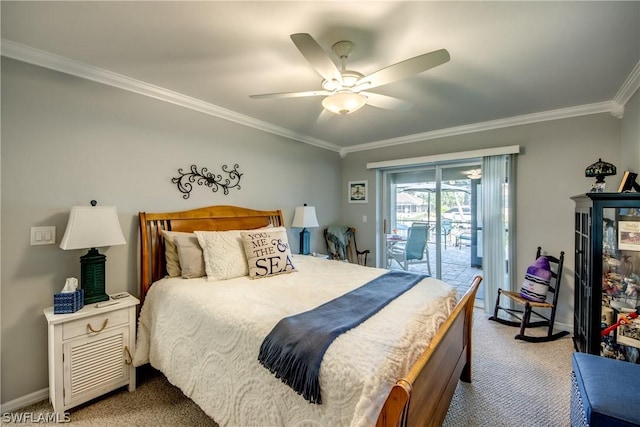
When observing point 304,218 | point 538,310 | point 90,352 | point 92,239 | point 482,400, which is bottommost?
point 482,400

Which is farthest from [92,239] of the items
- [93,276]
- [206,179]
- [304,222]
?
[304,222]

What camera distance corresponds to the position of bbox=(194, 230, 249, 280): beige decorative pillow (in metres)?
2.33

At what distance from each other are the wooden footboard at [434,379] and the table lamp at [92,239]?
2110 millimetres

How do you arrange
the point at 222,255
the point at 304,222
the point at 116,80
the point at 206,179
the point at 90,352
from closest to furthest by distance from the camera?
1. the point at 90,352
2. the point at 116,80
3. the point at 222,255
4. the point at 206,179
5. the point at 304,222

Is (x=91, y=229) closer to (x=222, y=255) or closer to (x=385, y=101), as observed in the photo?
(x=222, y=255)

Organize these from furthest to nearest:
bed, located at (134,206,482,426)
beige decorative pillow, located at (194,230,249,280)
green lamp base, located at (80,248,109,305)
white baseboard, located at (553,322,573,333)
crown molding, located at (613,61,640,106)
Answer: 1. white baseboard, located at (553,322,573,333)
2. beige decorative pillow, located at (194,230,249,280)
3. crown molding, located at (613,61,640,106)
4. green lamp base, located at (80,248,109,305)
5. bed, located at (134,206,482,426)

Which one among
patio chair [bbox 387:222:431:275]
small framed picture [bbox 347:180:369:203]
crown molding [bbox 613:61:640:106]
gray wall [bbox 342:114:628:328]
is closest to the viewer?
crown molding [bbox 613:61:640:106]

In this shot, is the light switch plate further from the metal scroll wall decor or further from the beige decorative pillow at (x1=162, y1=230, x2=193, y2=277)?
the metal scroll wall decor

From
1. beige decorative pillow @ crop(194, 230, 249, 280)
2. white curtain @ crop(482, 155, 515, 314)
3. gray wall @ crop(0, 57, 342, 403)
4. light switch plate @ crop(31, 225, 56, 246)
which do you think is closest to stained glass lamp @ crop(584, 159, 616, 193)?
white curtain @ crop(482, 155, 515, 314)

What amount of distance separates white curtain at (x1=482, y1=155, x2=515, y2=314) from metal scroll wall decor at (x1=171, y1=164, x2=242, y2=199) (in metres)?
3.15

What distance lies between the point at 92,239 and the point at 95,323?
0.60m

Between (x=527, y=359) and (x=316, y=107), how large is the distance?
3212 mm

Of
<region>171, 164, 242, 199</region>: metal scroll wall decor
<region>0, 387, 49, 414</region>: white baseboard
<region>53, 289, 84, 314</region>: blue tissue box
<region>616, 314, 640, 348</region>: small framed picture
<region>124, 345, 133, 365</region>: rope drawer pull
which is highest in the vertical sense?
<region>171, 164, 242, 199</region>: metal scroll wall decor

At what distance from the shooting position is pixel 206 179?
2949mm
